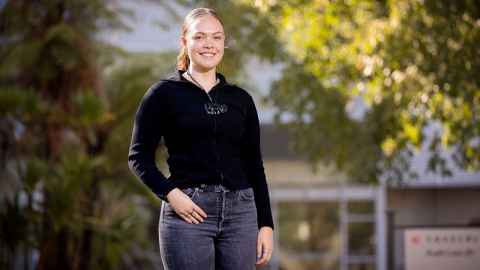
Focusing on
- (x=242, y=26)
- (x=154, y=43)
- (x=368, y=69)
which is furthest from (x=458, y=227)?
(x=154, y=43)

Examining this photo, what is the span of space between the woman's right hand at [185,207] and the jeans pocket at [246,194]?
173 millimetres

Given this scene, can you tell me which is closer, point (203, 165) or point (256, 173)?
point (203, 165)

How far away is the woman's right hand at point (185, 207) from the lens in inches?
133

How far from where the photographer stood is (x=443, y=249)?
39.7ft

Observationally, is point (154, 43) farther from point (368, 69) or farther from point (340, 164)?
point (368, 69)

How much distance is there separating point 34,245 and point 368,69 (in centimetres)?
419

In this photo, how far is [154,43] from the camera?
2488 centimetres

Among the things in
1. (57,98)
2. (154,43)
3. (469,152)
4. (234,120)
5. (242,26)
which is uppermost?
(154,43)

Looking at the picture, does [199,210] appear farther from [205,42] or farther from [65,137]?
[65,137]

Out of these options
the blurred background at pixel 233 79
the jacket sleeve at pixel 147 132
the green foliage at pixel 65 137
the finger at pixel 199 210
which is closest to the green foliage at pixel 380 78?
the blurred background at pixel 233 79

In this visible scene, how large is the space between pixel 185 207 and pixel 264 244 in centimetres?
40

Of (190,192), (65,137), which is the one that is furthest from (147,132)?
(65,137)

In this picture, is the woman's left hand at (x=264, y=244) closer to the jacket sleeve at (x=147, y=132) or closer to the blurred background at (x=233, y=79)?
the jacket sleeve at (x=147, y=132)

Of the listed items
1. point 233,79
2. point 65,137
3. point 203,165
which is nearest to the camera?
point 203,165
